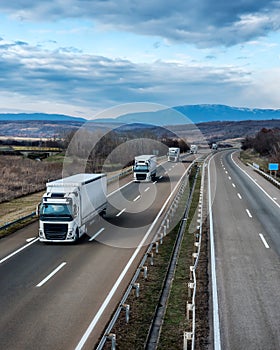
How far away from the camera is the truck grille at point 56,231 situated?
21842 mm

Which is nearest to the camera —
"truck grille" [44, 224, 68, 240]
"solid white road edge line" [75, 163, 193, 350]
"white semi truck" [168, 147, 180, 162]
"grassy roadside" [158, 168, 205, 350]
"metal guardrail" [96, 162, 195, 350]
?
"metal guardrail" [96, 162, 195, 350]

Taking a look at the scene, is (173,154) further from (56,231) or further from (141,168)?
(56,231)

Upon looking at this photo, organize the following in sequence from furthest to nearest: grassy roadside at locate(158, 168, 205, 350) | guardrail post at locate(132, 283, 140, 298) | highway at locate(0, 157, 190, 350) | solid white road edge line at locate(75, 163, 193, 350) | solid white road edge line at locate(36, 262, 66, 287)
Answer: solid white road edge line at locate(36, 262, 66, 287) < guardrail post at locate(132, 283, 140, 298) < highway at locate(0, 157, 190, 350) < solid white road edge line at locate(75, 163, 193, 350) < grassy roadside at locate(158, 168, 205, 350)

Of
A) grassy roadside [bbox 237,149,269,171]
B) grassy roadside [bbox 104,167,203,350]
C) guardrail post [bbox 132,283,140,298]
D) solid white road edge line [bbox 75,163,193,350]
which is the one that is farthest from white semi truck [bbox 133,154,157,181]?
guardrail post [bbox 132,283,140,298]

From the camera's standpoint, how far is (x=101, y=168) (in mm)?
67688

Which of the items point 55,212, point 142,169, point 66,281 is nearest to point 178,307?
point 66,281

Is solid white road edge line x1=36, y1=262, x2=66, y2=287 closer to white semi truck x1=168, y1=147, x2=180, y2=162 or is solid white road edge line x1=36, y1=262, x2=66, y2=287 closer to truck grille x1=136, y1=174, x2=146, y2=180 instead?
truck grille x1=136, y1=174, x2=146, y2=180

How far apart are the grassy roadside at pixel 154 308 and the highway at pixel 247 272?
1.13 metres

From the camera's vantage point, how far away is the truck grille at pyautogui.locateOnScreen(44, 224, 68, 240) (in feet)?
71.7

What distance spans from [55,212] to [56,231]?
0.95 m

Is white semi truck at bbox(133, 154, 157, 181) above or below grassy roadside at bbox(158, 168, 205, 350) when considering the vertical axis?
above

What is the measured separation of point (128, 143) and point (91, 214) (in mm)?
48910

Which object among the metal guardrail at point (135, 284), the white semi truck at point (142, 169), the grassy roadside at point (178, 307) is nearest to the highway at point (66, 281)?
the metal guardrail at point (135, 284)

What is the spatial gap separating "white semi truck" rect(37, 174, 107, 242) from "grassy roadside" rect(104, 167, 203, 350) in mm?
4672
